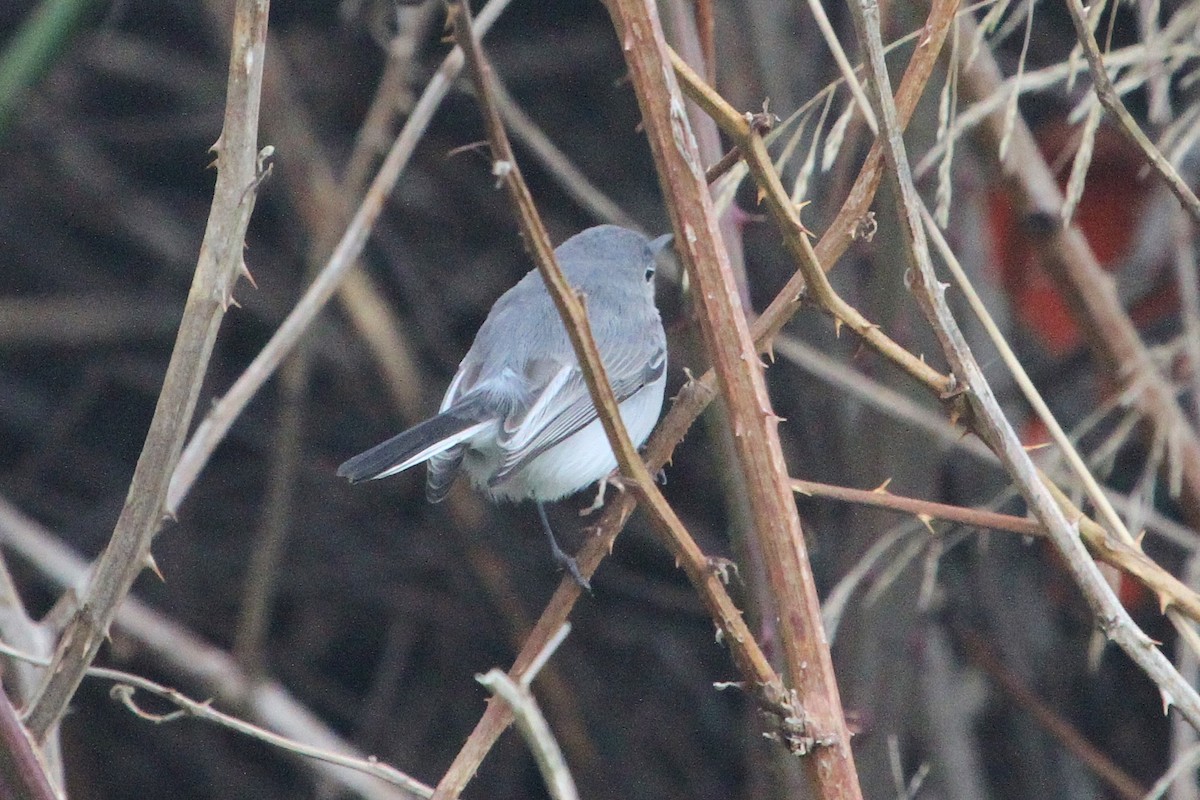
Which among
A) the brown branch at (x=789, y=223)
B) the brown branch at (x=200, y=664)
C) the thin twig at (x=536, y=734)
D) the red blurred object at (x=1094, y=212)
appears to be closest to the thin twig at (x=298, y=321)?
the brown branch at (x=789, y=223)

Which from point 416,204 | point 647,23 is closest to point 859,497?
point 647,23

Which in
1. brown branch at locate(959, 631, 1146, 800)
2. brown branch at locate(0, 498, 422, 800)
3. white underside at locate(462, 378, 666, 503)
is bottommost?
brown branch at locate(959, 631, 1146, 800)

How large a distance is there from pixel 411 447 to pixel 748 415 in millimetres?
964

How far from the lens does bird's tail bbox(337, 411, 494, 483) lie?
5.97 feet

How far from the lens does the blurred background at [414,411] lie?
3.03m

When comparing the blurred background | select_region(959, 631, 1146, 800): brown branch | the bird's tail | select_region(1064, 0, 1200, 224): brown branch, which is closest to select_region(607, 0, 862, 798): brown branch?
select_region(1064, 0, 1200, 224): brown branch

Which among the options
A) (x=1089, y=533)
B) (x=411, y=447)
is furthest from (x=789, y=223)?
(x=411, y=447)

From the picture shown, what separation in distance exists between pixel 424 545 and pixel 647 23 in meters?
2.56

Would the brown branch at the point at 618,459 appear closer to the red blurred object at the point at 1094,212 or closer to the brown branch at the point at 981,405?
the brown branch at the point at 981,405

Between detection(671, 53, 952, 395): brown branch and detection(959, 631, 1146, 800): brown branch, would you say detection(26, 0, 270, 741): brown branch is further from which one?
detection(959, 631, 1146, 800): brown branch

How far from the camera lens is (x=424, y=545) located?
3463 millimetres

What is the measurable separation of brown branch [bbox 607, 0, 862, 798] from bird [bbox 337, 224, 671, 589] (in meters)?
0.94

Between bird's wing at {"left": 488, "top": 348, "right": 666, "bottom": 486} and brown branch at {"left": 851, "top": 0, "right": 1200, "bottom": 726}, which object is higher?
brown branch at {"left": 851, "top": 0, "right": 1200, "bottom": 726}

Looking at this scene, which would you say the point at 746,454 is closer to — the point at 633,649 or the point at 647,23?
the point at 647,23
